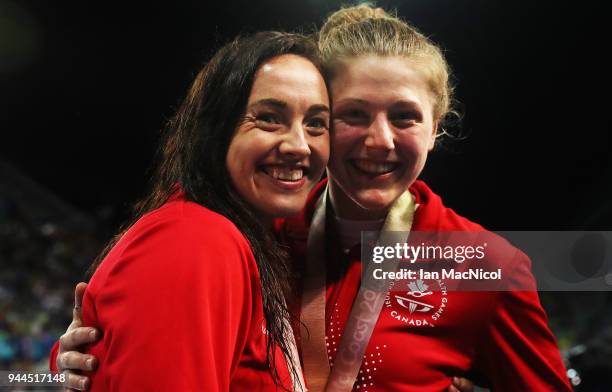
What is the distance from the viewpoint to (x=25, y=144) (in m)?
7.07

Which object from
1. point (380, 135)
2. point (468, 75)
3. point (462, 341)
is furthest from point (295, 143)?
point (468, 75)

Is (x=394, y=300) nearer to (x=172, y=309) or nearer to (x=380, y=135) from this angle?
(x=380, y=135)

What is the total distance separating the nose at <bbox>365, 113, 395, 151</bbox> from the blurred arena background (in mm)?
620

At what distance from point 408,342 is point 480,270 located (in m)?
0.26

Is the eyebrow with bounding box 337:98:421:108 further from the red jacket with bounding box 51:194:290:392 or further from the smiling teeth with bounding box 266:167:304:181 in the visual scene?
the red jacket with bounding box 51:194:290:392

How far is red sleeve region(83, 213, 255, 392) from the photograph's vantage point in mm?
987

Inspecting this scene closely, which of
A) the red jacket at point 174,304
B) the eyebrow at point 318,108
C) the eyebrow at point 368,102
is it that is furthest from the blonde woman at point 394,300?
the red jacket at point 174,304

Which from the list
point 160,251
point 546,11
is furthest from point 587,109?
point 160,251

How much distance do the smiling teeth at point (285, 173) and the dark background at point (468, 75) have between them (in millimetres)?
692

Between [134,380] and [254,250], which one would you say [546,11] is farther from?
[134,380]

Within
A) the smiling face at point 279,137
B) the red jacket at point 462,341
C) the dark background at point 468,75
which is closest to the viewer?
the smiling face at point 279,137

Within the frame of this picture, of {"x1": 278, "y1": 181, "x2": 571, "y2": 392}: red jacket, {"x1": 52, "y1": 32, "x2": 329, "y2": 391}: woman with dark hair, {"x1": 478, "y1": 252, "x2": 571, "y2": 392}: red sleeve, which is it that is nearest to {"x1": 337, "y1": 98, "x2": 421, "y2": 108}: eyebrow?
{"x1": 52, "y1": 32, "x2": 329, "y2": 391}: woman with dark hair

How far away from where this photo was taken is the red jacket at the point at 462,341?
1577 mm

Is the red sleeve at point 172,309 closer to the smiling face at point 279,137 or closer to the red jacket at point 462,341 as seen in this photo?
the smiling face at point 279,137
